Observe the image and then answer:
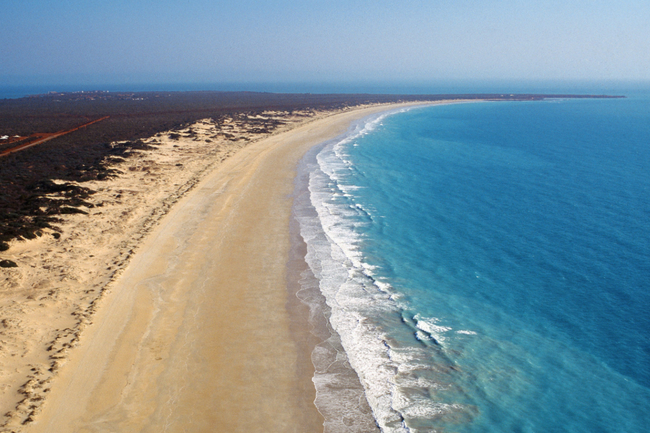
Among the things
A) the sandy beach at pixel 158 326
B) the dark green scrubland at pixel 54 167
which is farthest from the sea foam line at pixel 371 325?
the dark green scrubland at pixel 54 167

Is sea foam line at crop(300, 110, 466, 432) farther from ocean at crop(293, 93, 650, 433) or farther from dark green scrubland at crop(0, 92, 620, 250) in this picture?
dark green scrubland at crop(0, 92, 620, 250)

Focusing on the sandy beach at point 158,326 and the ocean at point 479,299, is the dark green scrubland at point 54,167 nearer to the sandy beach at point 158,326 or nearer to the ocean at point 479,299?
the sandy beach at point 158,326

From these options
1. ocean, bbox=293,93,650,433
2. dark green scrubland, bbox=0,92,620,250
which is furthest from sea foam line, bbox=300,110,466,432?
dark green scrubland, bbox=0,92,620,250

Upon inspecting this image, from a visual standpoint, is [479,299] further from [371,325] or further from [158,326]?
[158,326]

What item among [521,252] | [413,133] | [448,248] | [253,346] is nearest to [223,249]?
[253,346]

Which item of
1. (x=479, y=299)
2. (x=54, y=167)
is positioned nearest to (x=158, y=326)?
(x=479, y=299)

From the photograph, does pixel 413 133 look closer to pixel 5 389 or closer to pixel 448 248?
pixel 448 248
